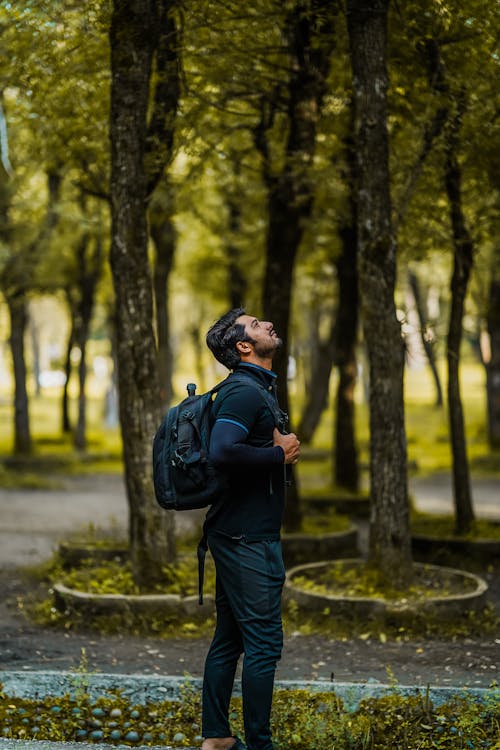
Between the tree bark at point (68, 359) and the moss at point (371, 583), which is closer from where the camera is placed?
the moss at point (371, 583)

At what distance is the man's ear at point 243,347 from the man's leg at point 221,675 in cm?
119

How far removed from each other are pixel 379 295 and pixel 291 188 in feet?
12.5

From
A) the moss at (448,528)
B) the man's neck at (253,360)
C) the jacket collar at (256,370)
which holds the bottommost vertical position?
the moss at (448,528)

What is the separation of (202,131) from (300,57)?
1360 mm

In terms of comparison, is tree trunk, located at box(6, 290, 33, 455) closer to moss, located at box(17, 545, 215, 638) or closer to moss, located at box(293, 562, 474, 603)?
moss, located at box(17, 545, 215, 638)

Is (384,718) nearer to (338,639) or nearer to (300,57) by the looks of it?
(338,639)

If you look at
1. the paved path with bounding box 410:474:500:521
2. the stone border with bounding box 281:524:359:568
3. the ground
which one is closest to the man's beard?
the ground

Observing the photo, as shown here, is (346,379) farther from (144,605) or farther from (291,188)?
(144,605)

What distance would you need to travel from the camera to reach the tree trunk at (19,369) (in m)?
27.3

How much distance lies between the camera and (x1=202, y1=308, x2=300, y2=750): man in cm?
533

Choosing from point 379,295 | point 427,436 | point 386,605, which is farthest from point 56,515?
point 427,436

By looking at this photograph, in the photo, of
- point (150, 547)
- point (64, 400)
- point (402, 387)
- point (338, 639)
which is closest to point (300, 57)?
point (402, 387)

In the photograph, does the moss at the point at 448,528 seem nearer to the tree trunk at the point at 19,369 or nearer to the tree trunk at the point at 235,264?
the tree trunk at the point at 235,264

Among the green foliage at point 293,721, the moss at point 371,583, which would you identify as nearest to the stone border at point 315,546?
the moss at point 371,583
